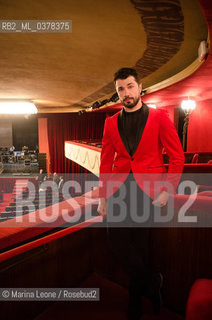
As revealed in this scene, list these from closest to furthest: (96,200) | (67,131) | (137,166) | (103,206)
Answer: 1. (137,166)
2. (103,206)
3. (96,200)
4. (67,131)

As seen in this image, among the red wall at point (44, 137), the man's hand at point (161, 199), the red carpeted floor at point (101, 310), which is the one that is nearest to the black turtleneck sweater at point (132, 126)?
the man's hand at point (161, 199)

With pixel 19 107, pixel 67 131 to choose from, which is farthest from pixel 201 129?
pixel 67 131

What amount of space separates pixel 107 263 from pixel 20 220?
0.97 meters

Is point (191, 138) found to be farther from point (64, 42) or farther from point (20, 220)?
point (20, 220)

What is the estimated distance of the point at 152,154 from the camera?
1.43 meters

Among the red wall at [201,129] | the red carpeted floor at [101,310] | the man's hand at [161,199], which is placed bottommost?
the red carpeted floor at [101,310]

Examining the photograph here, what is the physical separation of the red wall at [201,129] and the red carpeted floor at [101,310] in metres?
6.04

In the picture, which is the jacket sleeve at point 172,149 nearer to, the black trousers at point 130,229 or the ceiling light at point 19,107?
the black trousers at point 130,229

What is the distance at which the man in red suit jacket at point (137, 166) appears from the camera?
138 centimetres

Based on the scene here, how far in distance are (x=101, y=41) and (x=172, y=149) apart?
7.84 feet

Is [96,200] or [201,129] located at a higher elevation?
[201,129]

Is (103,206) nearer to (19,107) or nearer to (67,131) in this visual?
(19,107)

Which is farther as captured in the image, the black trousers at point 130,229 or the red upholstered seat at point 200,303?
the black trousers at point 130,229

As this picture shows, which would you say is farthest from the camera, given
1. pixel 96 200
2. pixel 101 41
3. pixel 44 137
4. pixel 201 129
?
pixel 44 137
